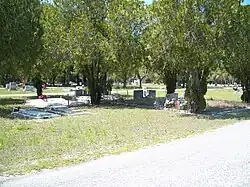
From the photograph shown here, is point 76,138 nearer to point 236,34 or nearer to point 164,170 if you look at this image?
point 164,170

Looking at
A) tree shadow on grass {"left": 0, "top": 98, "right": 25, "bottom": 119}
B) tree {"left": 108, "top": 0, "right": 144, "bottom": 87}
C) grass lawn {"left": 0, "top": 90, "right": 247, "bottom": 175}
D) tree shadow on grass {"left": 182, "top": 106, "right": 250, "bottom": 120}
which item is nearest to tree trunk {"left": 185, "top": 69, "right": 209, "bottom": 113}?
tree shadow on grass {"left": 182, "top": 106, "right": 250, "bottom": 120}

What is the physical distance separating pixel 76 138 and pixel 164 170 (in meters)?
5.11

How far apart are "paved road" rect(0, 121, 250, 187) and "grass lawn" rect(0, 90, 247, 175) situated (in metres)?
0.81

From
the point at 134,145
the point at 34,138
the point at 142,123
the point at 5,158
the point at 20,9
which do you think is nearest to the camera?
the point at 5,158

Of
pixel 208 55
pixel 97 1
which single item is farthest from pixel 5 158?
pixel 97 1

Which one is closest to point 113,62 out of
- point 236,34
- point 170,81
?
point 170,81

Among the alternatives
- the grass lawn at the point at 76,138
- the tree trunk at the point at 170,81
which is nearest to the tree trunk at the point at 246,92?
the tree trunk at the point at 170,81

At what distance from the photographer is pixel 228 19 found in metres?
19.6

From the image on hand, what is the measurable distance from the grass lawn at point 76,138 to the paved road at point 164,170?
2.67 ft

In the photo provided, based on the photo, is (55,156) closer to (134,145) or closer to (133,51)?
(134,145)

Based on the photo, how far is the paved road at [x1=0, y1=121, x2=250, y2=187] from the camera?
6371mm

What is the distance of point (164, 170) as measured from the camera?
7.22m

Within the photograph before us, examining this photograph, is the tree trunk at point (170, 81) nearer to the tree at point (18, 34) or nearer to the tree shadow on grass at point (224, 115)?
the tree shadow on grass at point (224, 115)

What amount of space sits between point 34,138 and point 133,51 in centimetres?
1533
